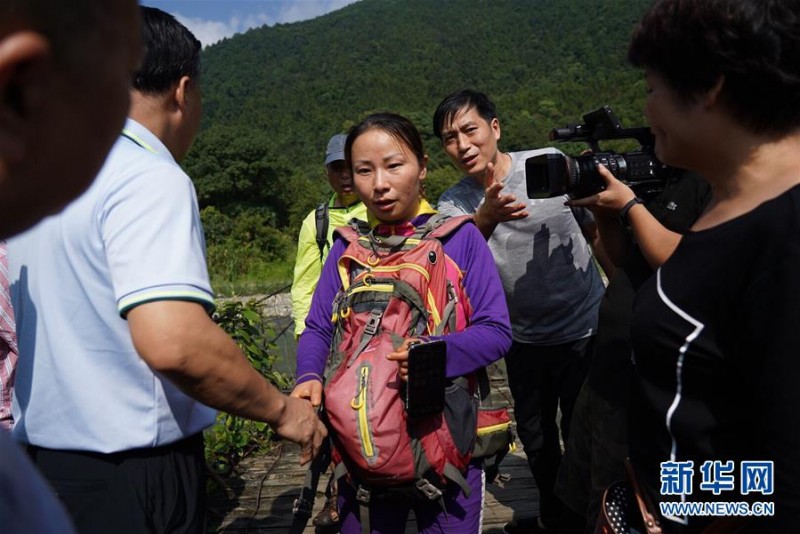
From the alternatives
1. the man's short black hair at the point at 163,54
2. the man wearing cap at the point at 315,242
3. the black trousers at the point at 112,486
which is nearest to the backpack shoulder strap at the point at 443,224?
the man's short black hair at the point at 163,54

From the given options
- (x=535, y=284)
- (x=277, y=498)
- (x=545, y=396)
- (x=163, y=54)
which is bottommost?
(x=277, y=498)

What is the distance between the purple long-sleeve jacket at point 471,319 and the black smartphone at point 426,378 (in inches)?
2.0

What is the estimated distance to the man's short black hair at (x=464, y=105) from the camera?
9.13 ft

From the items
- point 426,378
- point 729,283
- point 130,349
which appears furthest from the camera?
point 426,378

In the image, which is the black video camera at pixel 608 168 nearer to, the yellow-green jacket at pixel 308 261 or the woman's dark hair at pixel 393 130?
the woman's dark hair at pixel 393 130

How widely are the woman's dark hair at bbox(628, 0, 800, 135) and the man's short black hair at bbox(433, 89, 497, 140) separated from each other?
1676mm

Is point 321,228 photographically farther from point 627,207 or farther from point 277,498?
point 627,207

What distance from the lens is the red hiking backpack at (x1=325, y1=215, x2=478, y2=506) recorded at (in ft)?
5.31

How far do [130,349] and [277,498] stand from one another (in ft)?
7.52

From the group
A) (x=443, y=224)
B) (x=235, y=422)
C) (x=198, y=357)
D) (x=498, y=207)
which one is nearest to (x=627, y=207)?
(x=443, y=224)

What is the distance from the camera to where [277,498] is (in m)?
3.32

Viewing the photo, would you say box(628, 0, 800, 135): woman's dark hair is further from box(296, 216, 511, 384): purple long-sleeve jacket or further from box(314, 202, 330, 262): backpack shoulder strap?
box(314, 202, 330, 262): backpack shoulder strap

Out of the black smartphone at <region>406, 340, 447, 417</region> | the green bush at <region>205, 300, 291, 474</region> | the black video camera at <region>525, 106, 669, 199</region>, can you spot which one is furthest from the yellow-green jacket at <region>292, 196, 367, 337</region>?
the black smartphone at <region>406, 340, 447, 417</region>

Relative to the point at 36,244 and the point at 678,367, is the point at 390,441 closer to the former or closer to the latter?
the point at 678,367
